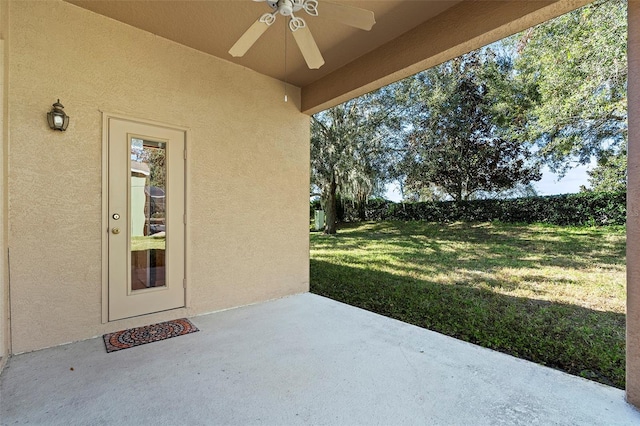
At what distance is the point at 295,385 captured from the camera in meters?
1.88

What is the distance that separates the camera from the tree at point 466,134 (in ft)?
26.2

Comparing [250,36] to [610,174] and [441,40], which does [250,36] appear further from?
[610,174]

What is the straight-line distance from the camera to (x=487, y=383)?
1939mm

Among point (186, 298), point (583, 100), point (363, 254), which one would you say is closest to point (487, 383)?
point (186, 298)

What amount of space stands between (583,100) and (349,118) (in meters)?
5.14

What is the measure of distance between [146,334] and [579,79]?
27.7 feet

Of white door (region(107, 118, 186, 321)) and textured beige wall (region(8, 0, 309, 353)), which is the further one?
white door (region(107, 118, 186, 321))

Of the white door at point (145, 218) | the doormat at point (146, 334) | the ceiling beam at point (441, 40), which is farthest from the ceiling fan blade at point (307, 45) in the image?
the doormat at point (146, 334)

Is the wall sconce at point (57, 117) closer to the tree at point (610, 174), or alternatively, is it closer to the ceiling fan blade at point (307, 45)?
the ceiling fan blade at point (307, 45)

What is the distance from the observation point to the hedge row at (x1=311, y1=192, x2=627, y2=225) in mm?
7020

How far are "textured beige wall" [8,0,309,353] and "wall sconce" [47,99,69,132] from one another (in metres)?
0.06

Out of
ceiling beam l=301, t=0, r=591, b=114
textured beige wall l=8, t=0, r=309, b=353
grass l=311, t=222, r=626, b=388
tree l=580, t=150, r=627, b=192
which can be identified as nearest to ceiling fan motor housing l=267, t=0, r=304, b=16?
ceiling beam l=301, t=0, r=591, b=114

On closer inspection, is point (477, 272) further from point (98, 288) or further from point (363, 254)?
point (98, 288)

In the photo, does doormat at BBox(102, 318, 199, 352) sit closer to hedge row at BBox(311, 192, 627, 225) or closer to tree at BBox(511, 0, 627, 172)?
hedge row at BBox(311, 192, 627, 225)
